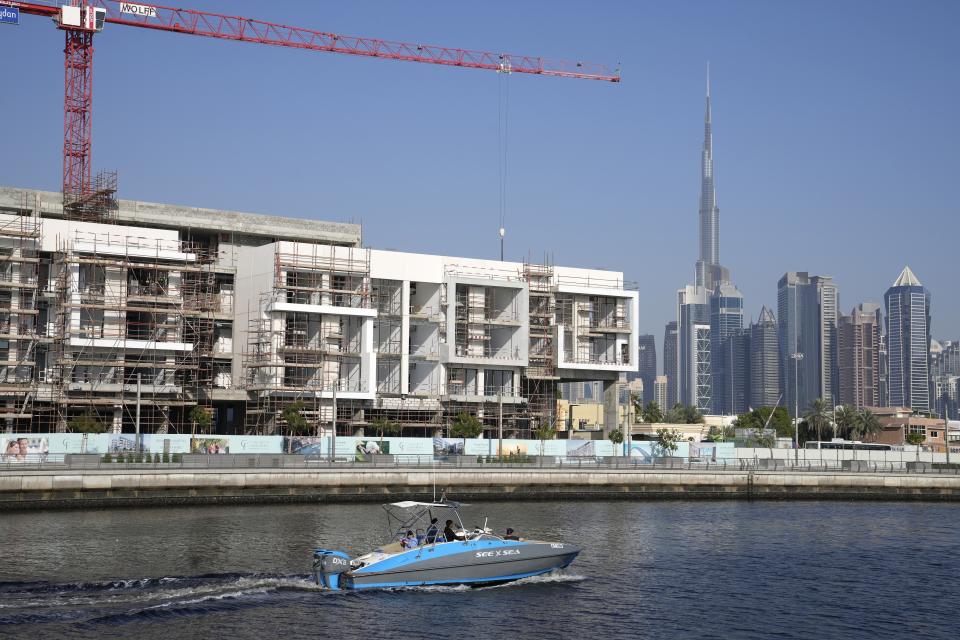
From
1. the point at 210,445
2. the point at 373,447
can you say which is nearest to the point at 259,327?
the point at 373,447

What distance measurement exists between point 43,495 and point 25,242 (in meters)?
42.7

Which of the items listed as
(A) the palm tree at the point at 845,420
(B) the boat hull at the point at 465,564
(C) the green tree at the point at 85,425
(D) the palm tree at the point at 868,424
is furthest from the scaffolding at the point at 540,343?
(B) the boat hull at the point at 465,564

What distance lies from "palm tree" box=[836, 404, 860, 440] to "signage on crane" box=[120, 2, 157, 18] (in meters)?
122

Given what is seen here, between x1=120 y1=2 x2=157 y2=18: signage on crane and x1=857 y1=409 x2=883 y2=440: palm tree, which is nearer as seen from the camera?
x1=120 y1=2 x2=157 y2=18: signage on crane

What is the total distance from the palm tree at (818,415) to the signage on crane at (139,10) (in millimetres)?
116739

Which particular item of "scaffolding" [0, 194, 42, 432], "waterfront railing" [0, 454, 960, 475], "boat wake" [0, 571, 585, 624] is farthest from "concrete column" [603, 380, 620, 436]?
"boat wake" [0, 571, 585, 624]

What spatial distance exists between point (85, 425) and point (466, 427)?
38321 mm

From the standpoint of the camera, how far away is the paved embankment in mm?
75500

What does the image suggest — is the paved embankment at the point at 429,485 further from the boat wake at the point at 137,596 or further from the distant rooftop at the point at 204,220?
the distant rooftop at the point at 204,220

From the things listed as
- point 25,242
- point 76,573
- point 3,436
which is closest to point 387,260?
point 25,242

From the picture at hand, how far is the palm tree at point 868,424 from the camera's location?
18562 cm

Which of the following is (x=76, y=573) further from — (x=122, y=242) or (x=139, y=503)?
(x=122, y=242)

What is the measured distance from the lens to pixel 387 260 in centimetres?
12575

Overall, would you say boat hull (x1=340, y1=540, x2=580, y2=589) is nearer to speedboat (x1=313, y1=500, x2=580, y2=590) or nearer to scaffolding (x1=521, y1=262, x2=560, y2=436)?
speedboat (x1=313, y1=500, x2=580, y2=590)
